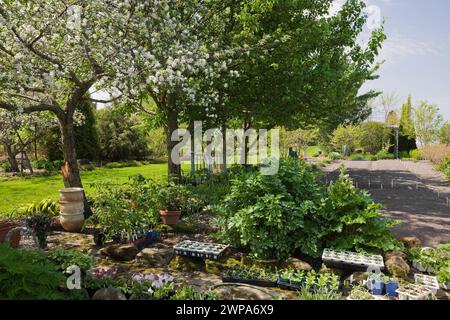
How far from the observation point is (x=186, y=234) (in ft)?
25.0

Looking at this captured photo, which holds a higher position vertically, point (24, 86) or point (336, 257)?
point (24, 86)

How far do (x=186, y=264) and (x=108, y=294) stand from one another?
2.03 meters

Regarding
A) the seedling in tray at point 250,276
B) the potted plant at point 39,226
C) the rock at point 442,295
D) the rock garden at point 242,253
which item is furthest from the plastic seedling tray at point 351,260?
the potted plant at point 39,226

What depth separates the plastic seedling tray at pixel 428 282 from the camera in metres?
4.68

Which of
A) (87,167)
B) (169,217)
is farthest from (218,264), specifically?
(87,167)

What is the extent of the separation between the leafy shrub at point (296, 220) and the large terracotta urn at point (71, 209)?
10.6 feet

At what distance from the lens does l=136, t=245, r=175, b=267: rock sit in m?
5.91

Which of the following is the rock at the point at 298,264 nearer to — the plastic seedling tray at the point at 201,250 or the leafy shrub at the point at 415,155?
the plastic seedling tray at the point at 201,250

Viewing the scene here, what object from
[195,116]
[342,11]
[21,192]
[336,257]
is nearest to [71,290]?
[336,257]

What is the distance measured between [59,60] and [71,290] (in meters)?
5.21

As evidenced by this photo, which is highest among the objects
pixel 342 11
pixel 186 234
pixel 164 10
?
pixel 342 11

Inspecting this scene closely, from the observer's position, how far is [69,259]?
442cm

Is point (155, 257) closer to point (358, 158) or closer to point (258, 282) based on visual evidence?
point (258, 282)

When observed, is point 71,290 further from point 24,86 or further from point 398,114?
point 398,114
